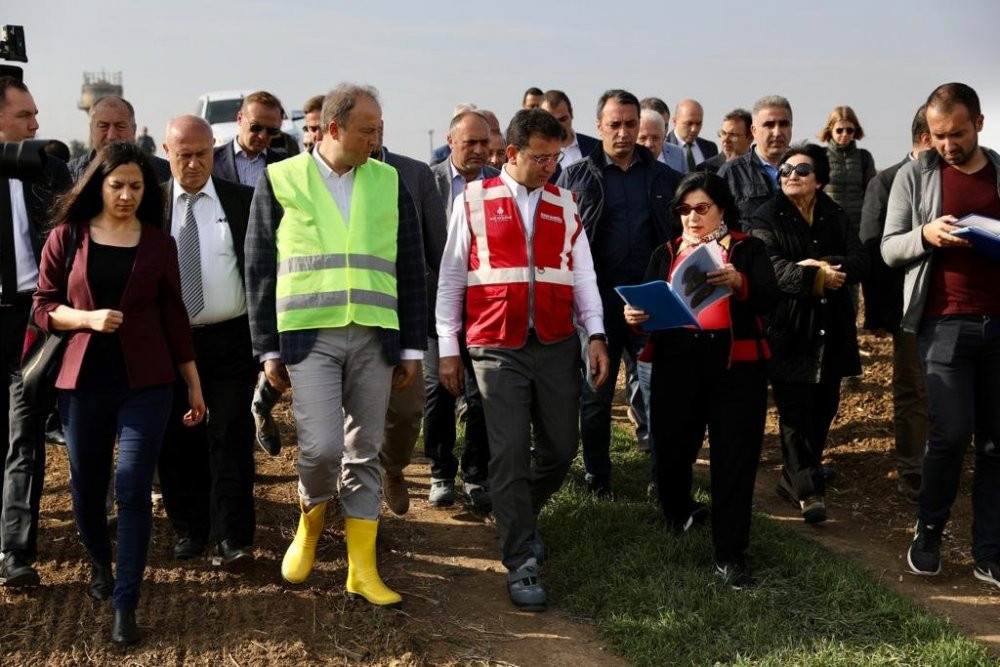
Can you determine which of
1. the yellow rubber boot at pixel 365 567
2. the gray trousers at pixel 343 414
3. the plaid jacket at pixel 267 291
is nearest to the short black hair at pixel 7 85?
the plaid jacket at pixel 267 291

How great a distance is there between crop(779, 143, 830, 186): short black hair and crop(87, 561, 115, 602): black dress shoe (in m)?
4.34

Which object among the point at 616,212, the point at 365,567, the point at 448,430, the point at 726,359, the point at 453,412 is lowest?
the point at 365,567

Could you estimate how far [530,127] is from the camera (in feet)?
18.0

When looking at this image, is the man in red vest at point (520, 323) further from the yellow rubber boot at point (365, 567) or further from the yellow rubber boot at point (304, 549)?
the yellow rubber boot at point (304, 549)

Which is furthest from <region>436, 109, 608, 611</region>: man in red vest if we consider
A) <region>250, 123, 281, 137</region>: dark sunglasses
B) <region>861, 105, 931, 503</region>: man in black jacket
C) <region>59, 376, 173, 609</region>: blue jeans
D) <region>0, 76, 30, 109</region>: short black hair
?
<region>861, 105, 931, 503</region>: man in black jacket

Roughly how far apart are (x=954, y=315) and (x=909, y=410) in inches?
75.3

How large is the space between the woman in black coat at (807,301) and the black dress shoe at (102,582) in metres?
3.89

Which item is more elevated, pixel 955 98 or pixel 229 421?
pixel 955 98

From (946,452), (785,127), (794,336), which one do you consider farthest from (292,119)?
(946,452)

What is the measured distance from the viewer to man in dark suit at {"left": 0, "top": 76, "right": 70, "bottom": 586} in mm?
5645

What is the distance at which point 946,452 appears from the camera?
19.1 feet

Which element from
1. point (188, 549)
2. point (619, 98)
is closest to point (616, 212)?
point (619, 98)

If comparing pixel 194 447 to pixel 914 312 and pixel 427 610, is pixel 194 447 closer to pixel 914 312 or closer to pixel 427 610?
pixel 427 610

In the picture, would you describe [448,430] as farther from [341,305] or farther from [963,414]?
[963,414]
